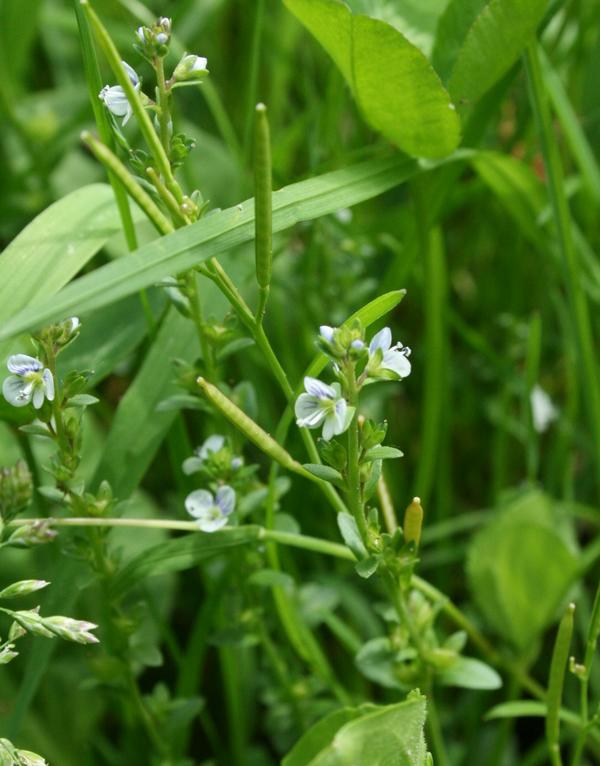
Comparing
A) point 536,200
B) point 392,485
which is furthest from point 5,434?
point 536,200

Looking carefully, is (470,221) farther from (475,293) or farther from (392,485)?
(392,485)

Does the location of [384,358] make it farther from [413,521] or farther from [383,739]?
[383,739]

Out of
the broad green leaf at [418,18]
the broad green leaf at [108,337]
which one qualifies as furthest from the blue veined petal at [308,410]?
the broad green leaf at [418,18]

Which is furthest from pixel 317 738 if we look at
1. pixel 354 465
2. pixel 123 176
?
pixel 123 176

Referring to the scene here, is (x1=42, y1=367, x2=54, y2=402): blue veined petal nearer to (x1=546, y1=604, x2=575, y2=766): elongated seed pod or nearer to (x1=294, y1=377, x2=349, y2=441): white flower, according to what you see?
(x1=294, y1=377, x2=349, y2=441): white flower

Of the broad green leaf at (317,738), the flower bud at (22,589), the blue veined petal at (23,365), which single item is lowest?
the broad green leaf at (317,738)

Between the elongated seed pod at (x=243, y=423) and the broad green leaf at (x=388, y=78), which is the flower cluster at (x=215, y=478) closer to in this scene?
the elongated seed pod at (x=243, y=423)

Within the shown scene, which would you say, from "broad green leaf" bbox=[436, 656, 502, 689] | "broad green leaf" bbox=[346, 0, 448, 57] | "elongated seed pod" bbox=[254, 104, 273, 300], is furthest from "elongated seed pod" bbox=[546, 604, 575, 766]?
"broad green leaf" bbox=[346, 0, 448, 57]
